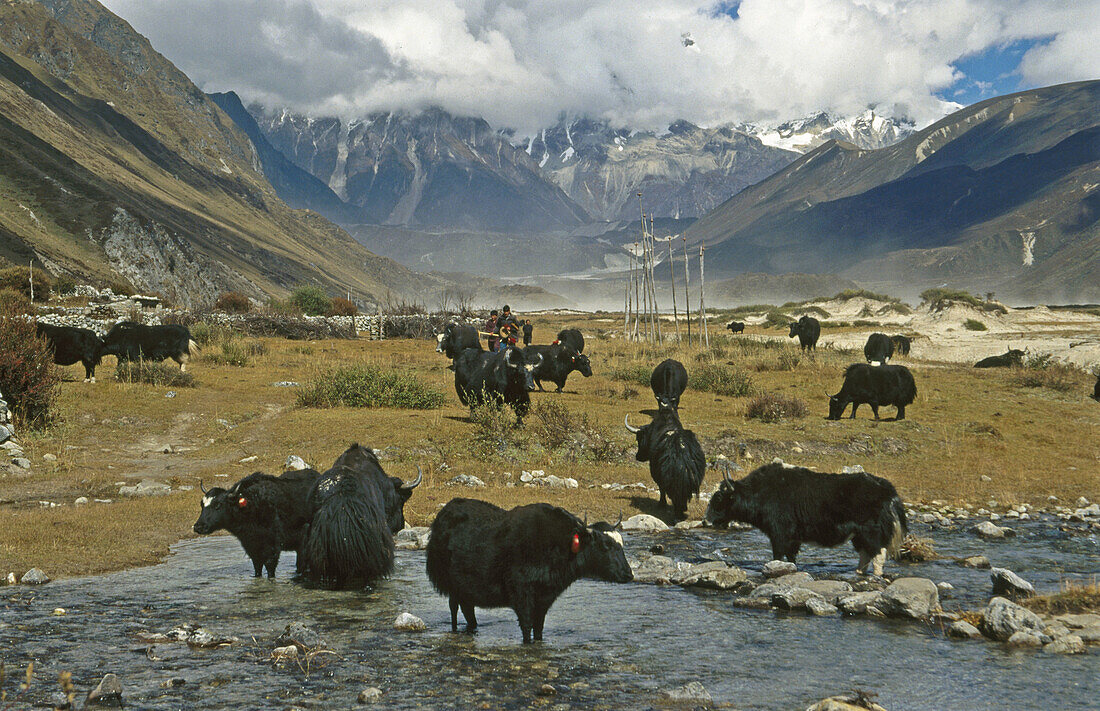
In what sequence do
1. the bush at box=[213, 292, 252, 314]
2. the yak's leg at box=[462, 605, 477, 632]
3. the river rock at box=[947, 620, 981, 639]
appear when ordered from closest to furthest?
the river rock at box=[947, 620, 981, 639] < the yak's leg at box=[462, 605, 477, 632] < the bush at box=[213, 292, 252, 314]

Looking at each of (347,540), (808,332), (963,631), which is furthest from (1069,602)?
(808,332)

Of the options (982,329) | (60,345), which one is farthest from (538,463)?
(982,329)

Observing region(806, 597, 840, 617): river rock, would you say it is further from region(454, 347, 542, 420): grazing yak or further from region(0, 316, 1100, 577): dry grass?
region(454, 347, 542, 420): grazing yak

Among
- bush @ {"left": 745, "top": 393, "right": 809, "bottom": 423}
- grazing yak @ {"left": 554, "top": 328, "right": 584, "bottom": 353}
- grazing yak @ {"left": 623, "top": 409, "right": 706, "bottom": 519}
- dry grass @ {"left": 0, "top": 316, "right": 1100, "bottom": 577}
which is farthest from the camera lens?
grazing yak @ {"left": 554, "top": 328, "right": 584, "bottom": 353}

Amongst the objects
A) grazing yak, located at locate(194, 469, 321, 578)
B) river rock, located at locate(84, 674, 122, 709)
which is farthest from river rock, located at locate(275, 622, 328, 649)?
grazing yak, located at locate(194, 469, 321, 578)

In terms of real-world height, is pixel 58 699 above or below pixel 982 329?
below

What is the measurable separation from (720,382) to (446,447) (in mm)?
12808

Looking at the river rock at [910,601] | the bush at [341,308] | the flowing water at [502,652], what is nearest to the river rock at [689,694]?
the flowing water at [502,652]

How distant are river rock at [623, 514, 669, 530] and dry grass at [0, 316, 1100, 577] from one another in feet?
1.77

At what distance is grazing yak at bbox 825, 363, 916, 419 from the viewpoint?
911 inches

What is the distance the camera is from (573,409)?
2300cm

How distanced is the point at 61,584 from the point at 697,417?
627 inches

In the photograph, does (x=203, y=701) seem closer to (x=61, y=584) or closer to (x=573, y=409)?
(x=61, y=584)

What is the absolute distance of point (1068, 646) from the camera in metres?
7.16
